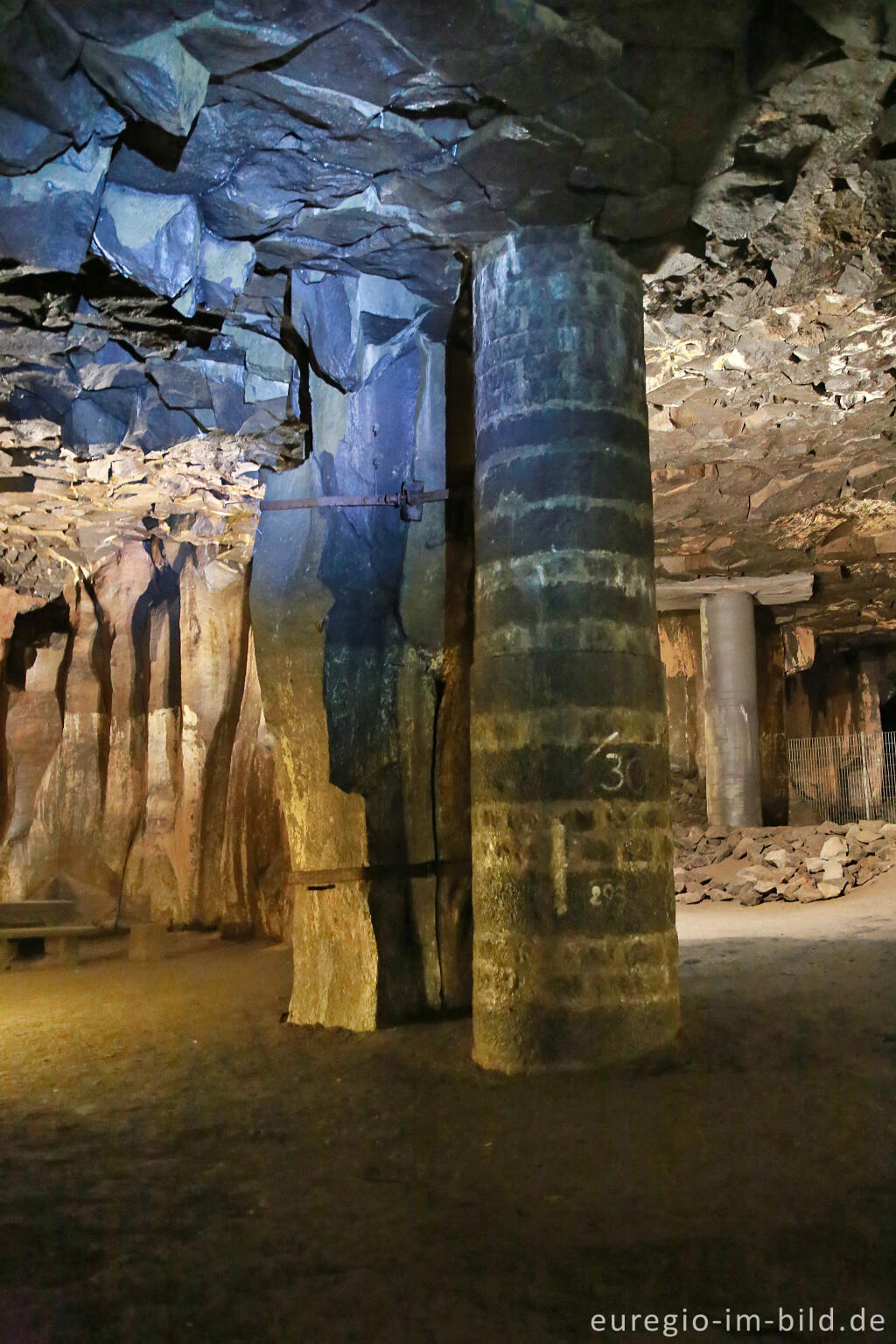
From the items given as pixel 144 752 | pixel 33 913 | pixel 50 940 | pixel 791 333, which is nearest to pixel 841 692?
pixel 144 752

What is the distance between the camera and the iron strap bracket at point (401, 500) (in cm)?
546

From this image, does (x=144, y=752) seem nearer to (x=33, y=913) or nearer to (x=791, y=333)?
(x=33, y=913)

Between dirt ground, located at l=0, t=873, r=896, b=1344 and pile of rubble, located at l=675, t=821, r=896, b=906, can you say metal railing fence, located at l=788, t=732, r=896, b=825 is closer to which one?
pile of rubble, located at l=675, t=821, r=896, b=906

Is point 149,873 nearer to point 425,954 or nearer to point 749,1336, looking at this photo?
point 425,954

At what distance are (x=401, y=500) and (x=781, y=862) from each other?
305 inches

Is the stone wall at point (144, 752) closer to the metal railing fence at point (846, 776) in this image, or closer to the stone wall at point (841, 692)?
the metal railing fence at point (846, 776)

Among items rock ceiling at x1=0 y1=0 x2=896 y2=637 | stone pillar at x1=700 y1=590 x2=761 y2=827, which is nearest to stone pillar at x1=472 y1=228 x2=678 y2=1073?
rock ceiling at x1=0 y1=0 x2=896 y2=637

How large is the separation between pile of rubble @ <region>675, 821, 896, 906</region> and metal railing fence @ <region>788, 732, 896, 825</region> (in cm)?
540

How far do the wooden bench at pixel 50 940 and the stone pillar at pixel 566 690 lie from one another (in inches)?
240

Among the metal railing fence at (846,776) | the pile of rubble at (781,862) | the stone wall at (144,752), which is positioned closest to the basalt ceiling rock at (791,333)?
the pile of rubble at (781,862)

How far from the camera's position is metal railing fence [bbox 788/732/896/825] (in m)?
17.5

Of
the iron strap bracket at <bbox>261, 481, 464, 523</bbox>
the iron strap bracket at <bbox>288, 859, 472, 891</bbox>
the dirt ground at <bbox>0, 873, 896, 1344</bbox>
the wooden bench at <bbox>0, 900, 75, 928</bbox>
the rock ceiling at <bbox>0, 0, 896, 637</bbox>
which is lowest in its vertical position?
the dirt ground at <bbox>0, 873, 896, 1344</bbox>

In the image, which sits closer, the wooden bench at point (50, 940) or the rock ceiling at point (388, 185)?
the rock ceiling at point (388, 185)

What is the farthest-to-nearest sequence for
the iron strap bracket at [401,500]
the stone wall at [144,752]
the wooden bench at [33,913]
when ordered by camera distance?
1. the stone wall at [144,752]
2. the wooden bench at [33,913]
3. the iron strap bracket at [401,500]
